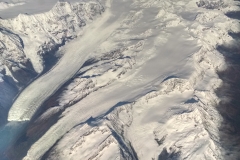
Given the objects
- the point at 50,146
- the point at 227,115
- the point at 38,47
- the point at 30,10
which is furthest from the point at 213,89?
the point at 30,10

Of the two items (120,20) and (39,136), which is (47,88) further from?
(120,20)

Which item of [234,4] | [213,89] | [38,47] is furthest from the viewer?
[234,4]

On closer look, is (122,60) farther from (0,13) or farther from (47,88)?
(0,13)

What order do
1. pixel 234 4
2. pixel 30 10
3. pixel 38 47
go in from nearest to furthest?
1. pixel 38 47
2. pixel 30 10
3. pixel 234 4

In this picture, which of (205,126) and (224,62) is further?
(224,62)

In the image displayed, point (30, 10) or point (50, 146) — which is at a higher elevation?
point (30, 10)

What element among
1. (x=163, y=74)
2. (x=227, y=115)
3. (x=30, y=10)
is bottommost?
(x=227, y=115)

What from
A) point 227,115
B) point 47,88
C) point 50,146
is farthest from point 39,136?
point 227,115
